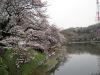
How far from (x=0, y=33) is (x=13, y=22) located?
4.71 ft

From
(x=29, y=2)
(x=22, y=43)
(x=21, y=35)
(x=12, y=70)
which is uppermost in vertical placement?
(x=29, y=2)

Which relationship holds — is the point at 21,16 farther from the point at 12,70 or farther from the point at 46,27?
the point at 12,70

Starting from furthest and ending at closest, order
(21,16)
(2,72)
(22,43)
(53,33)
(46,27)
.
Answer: (53,33) < (46,27) < (21,16) < (22,43) < (2,72)

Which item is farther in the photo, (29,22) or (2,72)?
(29,22)

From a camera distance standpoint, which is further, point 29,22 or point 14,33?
point 29,22

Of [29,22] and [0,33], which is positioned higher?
[29,22]

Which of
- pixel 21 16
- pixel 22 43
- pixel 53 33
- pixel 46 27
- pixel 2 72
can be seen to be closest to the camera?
pixel 2 72

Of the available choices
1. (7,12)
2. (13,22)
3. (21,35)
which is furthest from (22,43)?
(7,12)

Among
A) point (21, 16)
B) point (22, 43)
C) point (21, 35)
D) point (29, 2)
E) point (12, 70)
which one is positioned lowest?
point (12, 70)

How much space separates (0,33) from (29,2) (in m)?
3.56

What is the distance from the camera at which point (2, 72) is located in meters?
6.09

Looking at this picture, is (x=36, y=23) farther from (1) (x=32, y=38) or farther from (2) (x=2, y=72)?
(2) (x=2, y=72)

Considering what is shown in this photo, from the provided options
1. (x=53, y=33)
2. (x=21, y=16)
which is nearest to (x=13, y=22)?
(x=21, y=16)

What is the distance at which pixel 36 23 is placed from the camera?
9047mm
